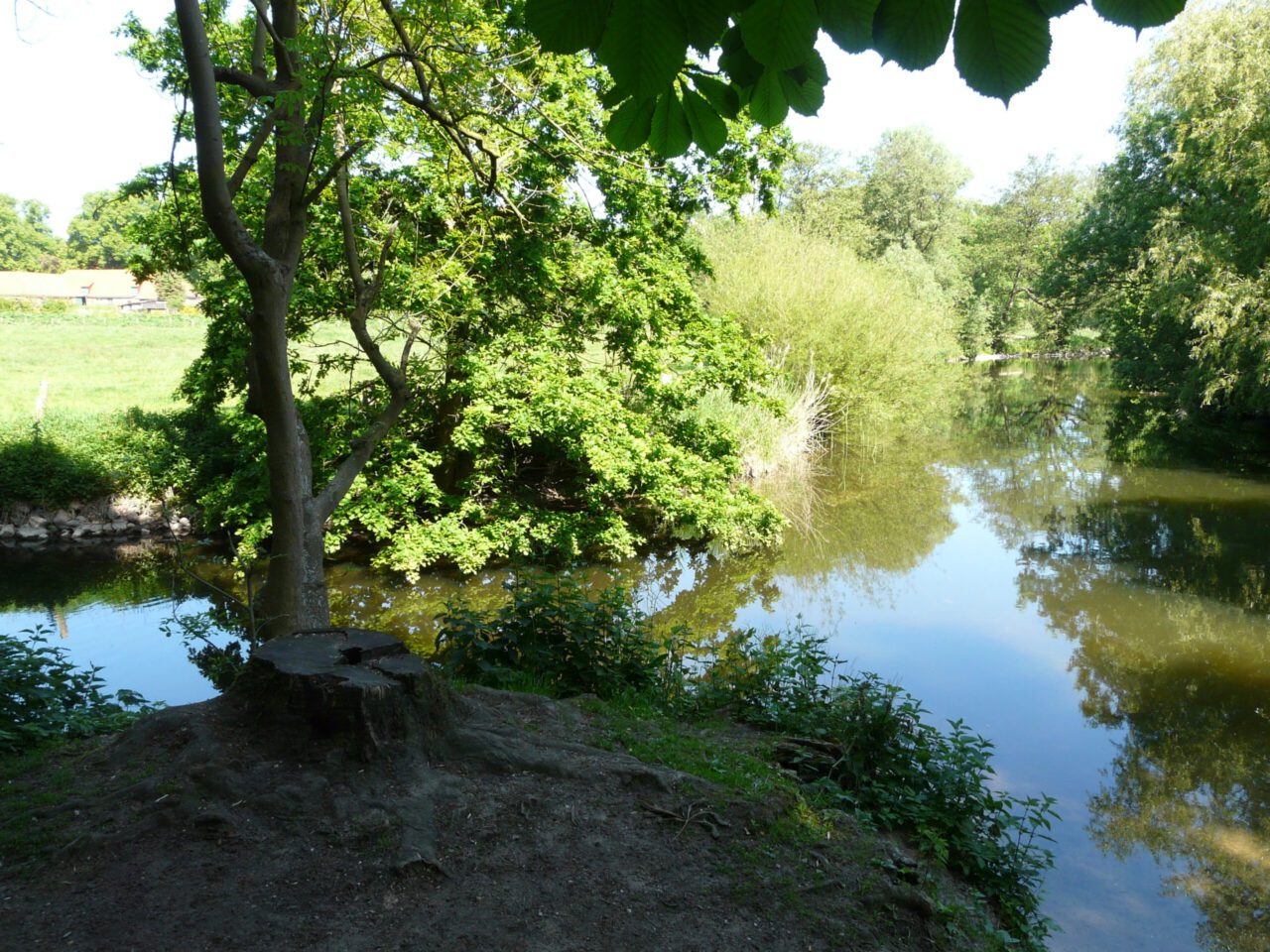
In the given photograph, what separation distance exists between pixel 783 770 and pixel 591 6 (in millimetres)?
4672

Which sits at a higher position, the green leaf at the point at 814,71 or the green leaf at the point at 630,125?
the green leaf at the point at 814,71

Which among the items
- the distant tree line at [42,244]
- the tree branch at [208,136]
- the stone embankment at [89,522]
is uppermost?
the distant tree line at [42,244]

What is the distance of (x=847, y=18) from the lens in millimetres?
1285

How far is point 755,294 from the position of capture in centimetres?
2348

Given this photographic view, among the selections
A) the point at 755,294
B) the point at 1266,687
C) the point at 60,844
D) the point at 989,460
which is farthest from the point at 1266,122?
the point at 60,844

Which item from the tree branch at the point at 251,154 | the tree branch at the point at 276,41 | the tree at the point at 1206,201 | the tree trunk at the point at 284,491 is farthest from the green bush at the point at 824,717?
the tree at the point at 1206,201

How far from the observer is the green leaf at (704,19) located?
1.26m

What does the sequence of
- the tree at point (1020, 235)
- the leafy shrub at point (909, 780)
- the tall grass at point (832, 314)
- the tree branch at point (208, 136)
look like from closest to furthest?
the leafy shrub at point (909, 780) < the tree branch at point (208, 136) < the tall grass at point (832, 314) < the tree at point (1020, 235)

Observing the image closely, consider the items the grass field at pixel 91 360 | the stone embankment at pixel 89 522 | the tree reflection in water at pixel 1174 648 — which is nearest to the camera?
the tree reflection in water at pixel 1174 648

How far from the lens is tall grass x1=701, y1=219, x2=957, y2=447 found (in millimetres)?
23297

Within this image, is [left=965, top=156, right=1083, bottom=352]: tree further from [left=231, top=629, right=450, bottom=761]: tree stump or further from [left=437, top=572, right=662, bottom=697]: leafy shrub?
[left=231, top=629, right=450, bottom=761]: tree stump

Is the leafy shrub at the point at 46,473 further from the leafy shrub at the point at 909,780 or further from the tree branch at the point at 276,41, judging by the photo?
the leafy shrub at the point at 909,780

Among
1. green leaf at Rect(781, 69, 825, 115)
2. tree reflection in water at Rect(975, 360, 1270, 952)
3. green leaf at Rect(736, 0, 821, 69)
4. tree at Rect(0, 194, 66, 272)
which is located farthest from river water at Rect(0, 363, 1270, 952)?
tree at Rect(0, 194, 66, 272)

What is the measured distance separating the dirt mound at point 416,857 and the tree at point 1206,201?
68.3 feet
